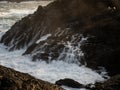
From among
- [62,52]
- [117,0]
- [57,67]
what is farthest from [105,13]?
[57,67]

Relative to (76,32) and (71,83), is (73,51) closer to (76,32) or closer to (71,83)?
(76,32)

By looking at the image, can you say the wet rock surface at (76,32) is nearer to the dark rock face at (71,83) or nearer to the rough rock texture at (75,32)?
the rough rock texture at (75,32)

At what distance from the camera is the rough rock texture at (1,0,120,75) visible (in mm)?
22484

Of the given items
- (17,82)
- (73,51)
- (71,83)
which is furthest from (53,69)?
(17,82)

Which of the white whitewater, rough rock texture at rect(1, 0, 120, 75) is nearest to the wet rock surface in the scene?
rough rock texture at rect(1, 0, 120, 75)

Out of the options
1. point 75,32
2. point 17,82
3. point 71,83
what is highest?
point 75,32

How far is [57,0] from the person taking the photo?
33.3 m

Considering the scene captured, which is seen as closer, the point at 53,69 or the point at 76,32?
the point at 53,69

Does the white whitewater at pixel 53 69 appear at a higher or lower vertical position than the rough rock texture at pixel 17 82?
higher

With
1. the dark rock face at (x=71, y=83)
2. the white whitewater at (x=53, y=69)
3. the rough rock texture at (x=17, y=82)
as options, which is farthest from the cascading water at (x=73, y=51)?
the rough rock texture at (x=17, y=82)

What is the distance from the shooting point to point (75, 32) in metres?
26.0

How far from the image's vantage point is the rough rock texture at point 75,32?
73.8ft

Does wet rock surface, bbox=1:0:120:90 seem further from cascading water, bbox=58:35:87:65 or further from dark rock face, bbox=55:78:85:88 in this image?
dark rock face, bbox=55:78:85:88

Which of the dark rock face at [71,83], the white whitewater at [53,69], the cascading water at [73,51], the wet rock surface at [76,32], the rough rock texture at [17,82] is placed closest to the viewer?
the rough rock texture at [17,82]
